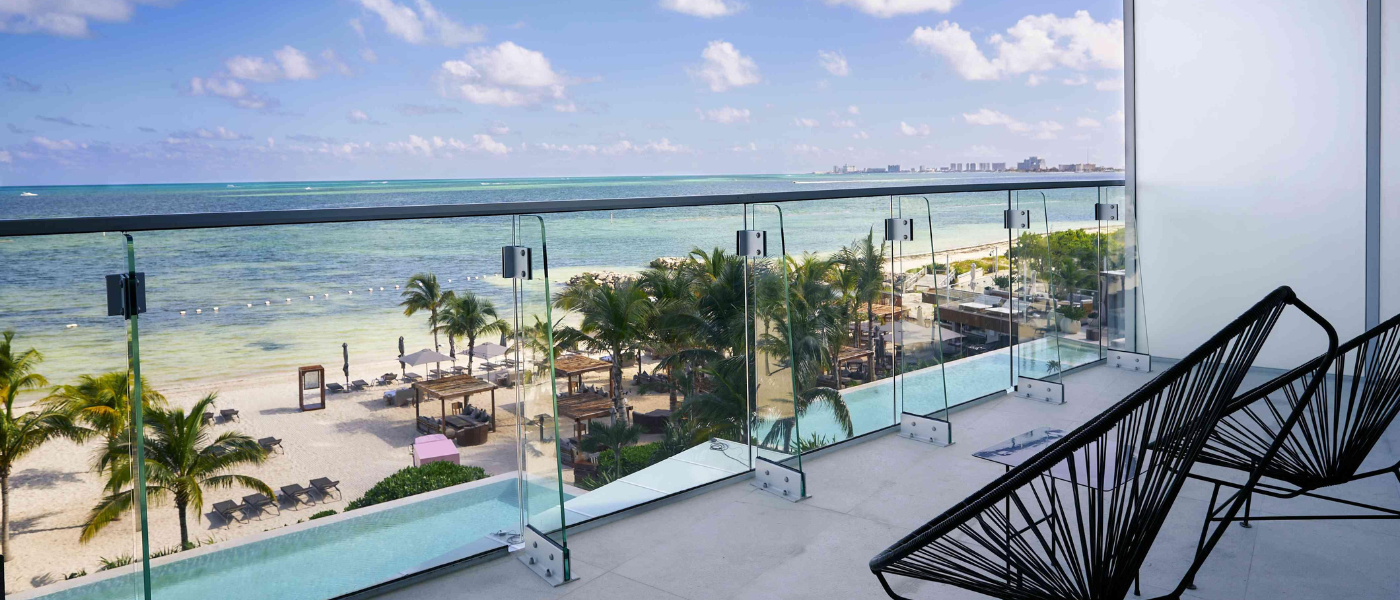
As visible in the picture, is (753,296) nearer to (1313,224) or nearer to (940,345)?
(940,345)

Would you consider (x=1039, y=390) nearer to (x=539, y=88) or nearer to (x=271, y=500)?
(x=271, y=500)

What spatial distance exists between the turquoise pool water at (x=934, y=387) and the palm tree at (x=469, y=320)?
1.51 meters

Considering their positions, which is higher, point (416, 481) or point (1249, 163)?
point (1249, 163)

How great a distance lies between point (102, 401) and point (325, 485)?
2.11 ft

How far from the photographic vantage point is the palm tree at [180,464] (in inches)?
80.4

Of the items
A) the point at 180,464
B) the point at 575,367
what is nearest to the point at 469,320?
the point at 575,367

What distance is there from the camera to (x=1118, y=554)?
155 centimetres

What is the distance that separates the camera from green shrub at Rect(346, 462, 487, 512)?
99.7 inches

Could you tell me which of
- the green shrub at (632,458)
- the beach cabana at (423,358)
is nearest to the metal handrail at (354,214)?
the beach cabana at (423,358)

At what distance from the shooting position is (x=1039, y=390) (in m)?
4.84

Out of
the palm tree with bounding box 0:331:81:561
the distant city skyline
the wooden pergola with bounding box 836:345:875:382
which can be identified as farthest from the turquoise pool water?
the distant city skyline

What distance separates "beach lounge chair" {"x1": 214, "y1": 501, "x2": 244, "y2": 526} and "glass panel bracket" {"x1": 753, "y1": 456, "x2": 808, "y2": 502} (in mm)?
1822

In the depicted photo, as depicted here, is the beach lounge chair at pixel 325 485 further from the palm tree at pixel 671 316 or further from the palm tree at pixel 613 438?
the palm tree at pixel 671 316

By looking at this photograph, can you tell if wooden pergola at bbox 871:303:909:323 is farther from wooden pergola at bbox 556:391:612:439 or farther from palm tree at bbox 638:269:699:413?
wooden pergola at bbox 556:391:612:439
